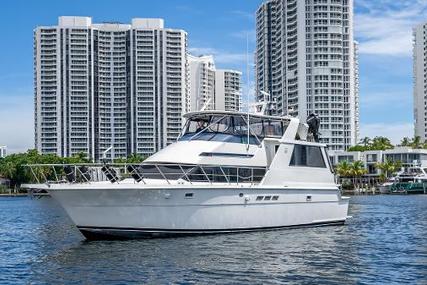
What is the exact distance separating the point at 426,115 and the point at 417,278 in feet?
593

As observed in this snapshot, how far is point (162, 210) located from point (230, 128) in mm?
6292

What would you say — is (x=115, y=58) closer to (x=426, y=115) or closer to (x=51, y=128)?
(x=51, y=128)

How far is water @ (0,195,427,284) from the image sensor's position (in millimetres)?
18953

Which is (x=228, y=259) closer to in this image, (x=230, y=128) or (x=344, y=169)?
(x=230, y=128)

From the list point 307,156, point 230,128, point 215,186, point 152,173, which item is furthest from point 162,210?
point 307,156

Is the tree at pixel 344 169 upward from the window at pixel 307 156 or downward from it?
downward

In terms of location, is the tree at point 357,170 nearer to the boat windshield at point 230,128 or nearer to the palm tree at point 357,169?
the palm tree at point 357,169

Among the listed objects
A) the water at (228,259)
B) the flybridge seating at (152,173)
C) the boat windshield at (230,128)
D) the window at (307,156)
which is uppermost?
the boat windshield at (230,128)

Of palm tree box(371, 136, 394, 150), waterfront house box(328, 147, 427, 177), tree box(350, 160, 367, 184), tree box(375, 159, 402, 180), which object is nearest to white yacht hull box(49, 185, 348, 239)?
tree box(350, 160, 367, 184)

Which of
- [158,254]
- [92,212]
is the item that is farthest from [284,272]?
[92,212]

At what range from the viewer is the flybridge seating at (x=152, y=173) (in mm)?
25984

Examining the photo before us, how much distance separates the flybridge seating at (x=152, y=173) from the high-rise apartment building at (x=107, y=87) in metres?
121

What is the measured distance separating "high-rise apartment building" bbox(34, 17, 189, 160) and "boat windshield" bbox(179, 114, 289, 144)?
11821cm

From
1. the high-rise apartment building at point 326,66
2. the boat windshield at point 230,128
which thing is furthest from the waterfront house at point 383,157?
the boat windshield at point 230,128
